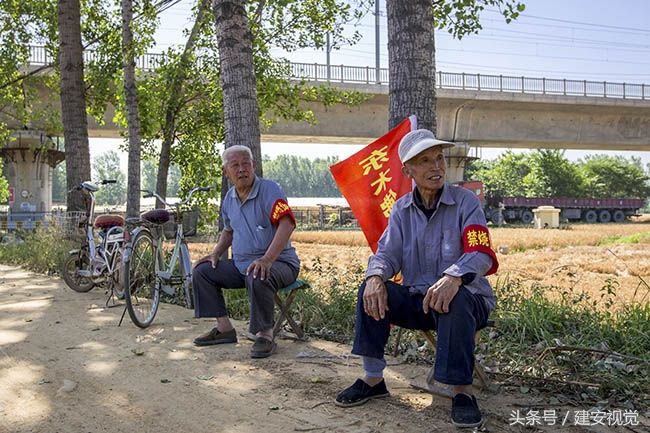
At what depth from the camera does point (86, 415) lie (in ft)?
11.2

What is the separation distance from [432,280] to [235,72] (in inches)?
165

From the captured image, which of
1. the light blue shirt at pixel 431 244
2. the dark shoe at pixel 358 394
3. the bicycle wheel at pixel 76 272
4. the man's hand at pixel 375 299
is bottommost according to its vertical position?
the dark shoe at pixel 358 394

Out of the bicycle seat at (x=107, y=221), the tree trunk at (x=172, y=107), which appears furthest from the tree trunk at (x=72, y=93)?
the bicycle seat at (x=107, y=221)

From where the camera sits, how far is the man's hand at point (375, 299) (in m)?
3.25

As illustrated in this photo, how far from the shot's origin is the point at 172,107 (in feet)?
46.8

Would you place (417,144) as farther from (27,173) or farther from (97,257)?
(27,173)

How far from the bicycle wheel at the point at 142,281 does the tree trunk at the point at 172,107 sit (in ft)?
25.3

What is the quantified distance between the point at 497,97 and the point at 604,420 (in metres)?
28.8

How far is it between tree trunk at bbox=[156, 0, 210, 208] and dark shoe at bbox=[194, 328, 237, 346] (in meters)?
9.01

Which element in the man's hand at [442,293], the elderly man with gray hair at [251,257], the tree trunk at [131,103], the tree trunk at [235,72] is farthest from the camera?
the tree trunk at [131,103]

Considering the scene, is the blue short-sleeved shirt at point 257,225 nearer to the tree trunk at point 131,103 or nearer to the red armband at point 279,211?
the red armband at point 279,211

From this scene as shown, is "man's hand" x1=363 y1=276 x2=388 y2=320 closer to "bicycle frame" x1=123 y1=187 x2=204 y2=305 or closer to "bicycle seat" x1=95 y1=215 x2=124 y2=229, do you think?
"bicycle frame" x1=123 y1=187 x2=204 y2=305

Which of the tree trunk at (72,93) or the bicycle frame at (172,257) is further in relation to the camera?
the tree trunk at (72,93)

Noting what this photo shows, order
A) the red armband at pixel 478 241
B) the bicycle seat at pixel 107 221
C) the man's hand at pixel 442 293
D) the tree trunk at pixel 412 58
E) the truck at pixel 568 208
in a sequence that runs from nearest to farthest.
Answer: the man's hand at pixel 442 293 → the red armband at pixel 478 241 → the tree trunk at pixel 412 58 → the bicycle seat at pixel 107 221 → the truck at pixel 568 208
